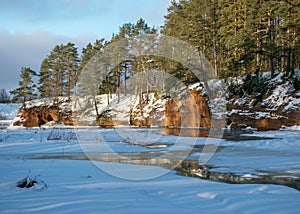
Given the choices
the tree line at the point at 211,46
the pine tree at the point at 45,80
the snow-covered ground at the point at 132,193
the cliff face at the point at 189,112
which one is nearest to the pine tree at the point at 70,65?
the tree line at the point at 211,46

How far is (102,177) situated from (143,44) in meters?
37.8

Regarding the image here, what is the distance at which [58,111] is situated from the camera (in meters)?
45.8

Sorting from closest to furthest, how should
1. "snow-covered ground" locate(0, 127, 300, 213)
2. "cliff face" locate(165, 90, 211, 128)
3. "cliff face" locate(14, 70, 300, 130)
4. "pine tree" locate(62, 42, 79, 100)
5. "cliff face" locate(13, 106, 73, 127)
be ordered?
"snow-covered ground" locate(0, 127, 300, 213), "cliff face" locate(14, 70, 300, 130), "cliff face" locate(165, 90, 211, 128), "cliff face" locate(13, 106, 73, 127), "pine tree" locate(62, 42, 79, 100)

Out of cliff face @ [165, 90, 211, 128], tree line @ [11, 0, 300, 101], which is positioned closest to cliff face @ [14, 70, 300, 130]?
cliff face @ [165, 90, 211, 128]

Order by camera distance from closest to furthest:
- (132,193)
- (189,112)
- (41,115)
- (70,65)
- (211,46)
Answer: (132,193)
(189,112)
(211,46)
(41,115)
(70,65)

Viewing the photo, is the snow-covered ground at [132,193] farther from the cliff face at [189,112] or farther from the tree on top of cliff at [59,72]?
the tree on top of cliff at [59,72]

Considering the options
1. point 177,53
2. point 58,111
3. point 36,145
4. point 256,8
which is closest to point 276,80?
point 256,8

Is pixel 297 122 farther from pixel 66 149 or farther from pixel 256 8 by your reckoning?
pixel 66 149

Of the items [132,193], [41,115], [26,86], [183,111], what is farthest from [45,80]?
[132,193]

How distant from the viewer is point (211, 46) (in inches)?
1459

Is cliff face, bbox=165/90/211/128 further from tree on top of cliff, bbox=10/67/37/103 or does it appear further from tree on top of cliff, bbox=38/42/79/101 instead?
tree on top of cliff, bbox=10/67/37/103

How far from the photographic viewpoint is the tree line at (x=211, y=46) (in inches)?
1025

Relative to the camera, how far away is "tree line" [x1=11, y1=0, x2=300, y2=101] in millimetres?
26031

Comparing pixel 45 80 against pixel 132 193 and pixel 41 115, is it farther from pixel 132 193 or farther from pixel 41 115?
pixel 132 193
